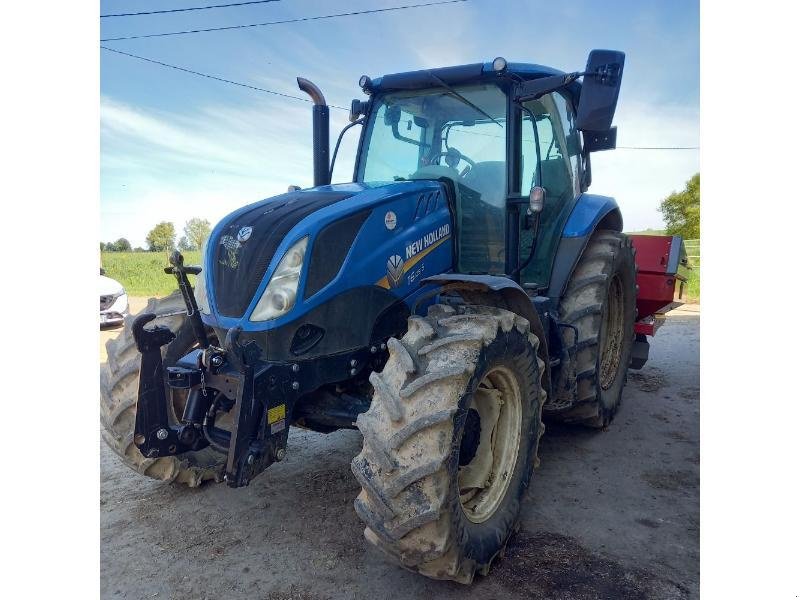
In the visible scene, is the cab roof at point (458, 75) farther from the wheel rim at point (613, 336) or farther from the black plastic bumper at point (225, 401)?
the black plastic bumper at point (225, 401)

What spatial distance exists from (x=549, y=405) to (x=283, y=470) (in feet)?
5.25

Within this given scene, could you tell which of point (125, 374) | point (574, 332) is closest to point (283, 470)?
point (125, 374)

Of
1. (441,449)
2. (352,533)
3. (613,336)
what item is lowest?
(352,533)

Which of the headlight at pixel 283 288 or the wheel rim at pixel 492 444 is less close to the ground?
the headlight at pixel 283 288

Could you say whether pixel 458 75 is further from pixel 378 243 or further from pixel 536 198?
pixel 378 243

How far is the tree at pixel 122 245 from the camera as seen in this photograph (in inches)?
107

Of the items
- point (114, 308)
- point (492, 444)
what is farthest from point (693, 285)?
point (114, 308)

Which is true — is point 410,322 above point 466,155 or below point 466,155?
below

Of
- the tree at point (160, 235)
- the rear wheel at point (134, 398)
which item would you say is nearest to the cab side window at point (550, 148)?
the tree at point (160, 235)

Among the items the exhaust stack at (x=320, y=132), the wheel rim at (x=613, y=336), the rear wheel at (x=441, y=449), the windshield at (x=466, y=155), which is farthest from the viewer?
the wheel rim at (x=613, y=336)

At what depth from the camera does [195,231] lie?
293cm

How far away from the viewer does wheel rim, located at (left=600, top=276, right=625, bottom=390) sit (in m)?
4.27

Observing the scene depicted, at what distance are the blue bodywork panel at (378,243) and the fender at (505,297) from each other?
194 millimetres

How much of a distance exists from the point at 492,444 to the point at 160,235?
6.17 feet
